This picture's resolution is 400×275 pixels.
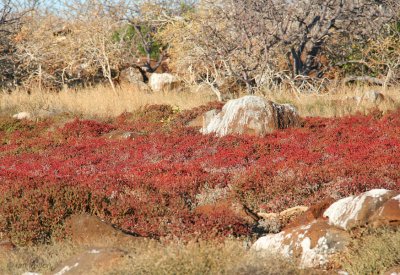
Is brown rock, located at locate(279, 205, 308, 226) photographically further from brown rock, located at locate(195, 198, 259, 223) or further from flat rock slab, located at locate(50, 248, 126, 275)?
flat rock slab, located at locate(50, 248, 126, 275)

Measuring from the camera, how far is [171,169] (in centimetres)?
1114

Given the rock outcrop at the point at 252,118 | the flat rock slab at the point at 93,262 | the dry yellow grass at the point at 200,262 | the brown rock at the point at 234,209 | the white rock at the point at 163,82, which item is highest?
the dry yellow grass at the point at 200,262

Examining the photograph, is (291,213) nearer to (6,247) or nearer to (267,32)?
(6,247)

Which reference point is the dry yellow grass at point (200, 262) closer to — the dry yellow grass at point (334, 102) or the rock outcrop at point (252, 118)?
the rock outcrop at point (252, 118)

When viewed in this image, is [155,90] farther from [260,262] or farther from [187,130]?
[260,262]

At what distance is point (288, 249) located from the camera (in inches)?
242

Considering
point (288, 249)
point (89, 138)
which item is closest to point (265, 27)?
point (89, 138)

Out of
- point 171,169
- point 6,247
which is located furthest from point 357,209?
point 171,169

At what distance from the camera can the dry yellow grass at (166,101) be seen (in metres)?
16.7

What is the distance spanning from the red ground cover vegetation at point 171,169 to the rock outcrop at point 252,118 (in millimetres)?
411

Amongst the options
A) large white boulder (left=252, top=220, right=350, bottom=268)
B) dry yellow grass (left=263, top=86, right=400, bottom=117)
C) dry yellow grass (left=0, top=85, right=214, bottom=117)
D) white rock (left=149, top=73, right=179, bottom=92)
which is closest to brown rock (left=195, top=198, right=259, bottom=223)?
large white boulder (left=252, top=220, right=350, bottom=268)

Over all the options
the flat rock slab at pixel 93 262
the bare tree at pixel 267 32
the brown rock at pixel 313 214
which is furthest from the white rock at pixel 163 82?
the flat rock slab at pixel 93 262

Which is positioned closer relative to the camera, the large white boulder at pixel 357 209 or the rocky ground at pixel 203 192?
the rocky ground at pixel 203 192

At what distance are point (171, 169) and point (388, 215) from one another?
549 cm
